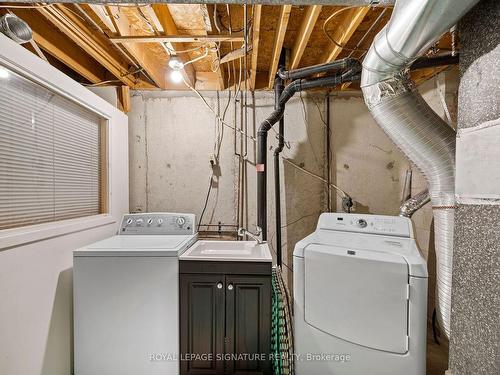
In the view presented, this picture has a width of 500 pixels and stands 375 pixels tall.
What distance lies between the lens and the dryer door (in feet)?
4.29

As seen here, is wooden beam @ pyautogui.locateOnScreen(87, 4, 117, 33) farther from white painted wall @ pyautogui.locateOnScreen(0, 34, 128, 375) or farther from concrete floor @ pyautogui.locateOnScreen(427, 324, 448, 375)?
concrete floor @ pyautogui.locateOnScreen(427, 324, 448, 375)

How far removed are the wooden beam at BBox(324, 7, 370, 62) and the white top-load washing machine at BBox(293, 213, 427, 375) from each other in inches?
55.5

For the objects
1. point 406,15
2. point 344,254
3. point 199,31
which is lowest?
point 344,254

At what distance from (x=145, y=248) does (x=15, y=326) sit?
73 cm

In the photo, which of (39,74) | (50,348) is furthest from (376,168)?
(50,348)

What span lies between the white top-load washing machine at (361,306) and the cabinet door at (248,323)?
21 centimetres

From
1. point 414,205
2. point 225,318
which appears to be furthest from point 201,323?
point 414,205

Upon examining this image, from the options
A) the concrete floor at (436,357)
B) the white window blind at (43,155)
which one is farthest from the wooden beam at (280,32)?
the concrete floor at (436,357)

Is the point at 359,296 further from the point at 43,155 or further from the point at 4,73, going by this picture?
the point at 4,73

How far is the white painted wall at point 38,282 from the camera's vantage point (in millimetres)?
1218

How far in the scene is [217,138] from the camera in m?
2.53

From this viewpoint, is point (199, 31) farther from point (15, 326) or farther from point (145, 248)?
point (15, 326)

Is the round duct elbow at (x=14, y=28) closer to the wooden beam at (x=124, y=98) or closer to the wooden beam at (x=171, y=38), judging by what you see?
the wooden beam at (x=171, y=38)

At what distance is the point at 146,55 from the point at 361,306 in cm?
254
